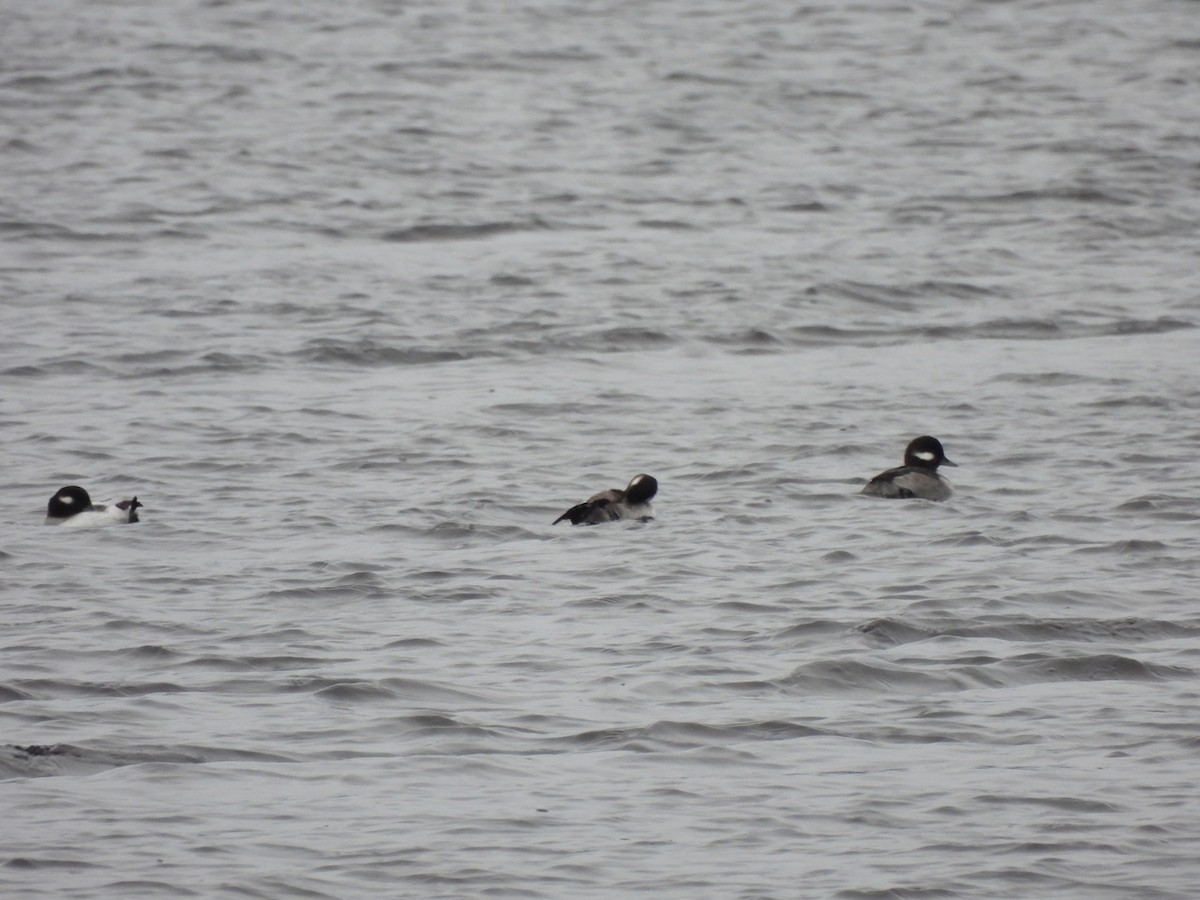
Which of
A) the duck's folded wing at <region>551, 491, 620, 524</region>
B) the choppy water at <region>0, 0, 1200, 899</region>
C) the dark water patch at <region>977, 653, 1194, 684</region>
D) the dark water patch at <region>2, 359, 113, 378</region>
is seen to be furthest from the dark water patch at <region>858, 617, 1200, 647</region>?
the dark water patch at <region>2, 359, 113, 378</region>

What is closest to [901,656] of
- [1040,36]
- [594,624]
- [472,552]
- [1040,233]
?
[594,624]

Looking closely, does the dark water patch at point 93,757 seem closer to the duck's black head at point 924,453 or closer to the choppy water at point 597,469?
the choppy water at point 597,469

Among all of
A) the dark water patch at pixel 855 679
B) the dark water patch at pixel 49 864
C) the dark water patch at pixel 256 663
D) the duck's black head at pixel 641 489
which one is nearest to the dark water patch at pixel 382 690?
the dark water patch at pixel 256 663

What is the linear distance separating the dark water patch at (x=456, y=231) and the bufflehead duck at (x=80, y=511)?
406 inches

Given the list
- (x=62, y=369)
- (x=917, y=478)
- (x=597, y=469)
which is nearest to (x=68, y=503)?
(x=597, y=469)

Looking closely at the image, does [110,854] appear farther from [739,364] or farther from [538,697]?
[739,364]

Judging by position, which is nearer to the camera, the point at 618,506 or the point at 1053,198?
the point at 618,506

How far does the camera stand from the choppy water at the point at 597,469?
8.36 metres

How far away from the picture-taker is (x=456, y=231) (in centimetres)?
2372

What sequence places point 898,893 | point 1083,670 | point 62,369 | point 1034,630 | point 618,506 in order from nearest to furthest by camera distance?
point 898,893, point 1083,670, point 1034,630, point 618,506, point 62,369

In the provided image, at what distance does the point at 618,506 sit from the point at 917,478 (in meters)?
2.02

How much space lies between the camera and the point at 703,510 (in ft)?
45.6

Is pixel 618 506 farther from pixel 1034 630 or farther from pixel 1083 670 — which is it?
pixel 1083 670

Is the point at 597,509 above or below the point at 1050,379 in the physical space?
above
